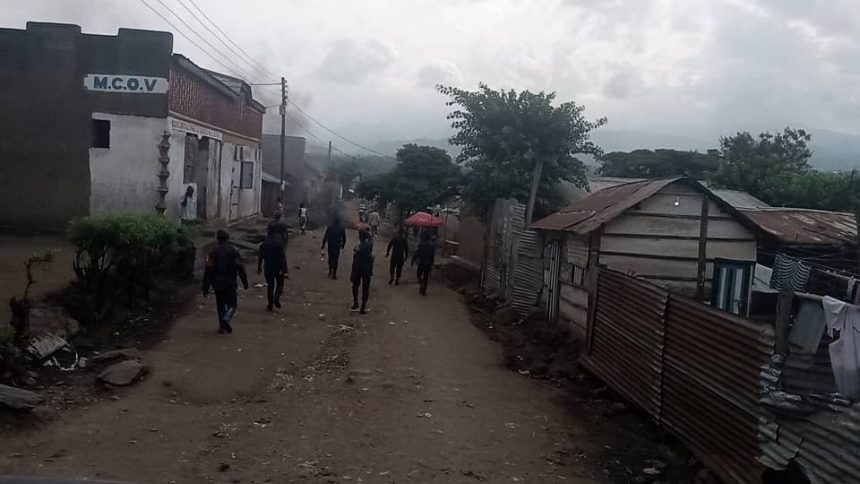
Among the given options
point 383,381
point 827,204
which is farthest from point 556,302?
point 827,204

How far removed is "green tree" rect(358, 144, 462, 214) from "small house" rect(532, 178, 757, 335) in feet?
58.5

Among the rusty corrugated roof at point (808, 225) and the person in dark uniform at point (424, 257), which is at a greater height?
the rusty corrugated roof at point (808, 225)

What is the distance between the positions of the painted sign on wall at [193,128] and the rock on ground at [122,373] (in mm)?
11891

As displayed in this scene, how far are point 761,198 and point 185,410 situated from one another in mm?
22350

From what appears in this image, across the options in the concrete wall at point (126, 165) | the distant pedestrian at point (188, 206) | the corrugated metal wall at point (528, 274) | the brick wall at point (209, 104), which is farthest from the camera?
the distant pedestrian at point (188, 206)

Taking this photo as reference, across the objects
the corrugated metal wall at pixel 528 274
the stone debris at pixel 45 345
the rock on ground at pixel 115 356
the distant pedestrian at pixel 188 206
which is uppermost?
the distant pedestrian at pixel 188 206

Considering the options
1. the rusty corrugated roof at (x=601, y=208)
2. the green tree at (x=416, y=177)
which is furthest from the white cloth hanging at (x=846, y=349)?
the green tree at (x=416, y=177)

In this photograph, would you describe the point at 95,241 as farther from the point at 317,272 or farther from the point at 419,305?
the point at 317,272

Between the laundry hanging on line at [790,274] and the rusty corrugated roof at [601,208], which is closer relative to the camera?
the rusty corrugated roof at [601,208]

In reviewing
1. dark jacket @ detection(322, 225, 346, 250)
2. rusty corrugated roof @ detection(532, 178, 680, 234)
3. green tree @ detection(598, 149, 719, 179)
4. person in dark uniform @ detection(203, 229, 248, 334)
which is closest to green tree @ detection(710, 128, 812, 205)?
green tree @ detection(598, 149, 719, 179)

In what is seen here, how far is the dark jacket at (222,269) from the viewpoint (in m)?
11.4

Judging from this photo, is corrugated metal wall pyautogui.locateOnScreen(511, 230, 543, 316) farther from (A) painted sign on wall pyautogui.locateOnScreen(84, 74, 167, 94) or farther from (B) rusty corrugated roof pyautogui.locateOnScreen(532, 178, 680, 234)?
(A) painted sign on wall pyautogui.locateOnScreen(84, 74, 167, 94)

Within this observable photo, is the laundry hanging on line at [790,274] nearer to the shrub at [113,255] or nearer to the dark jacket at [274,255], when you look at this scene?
the dark jacket at [274,255]

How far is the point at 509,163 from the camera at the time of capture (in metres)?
20.9
